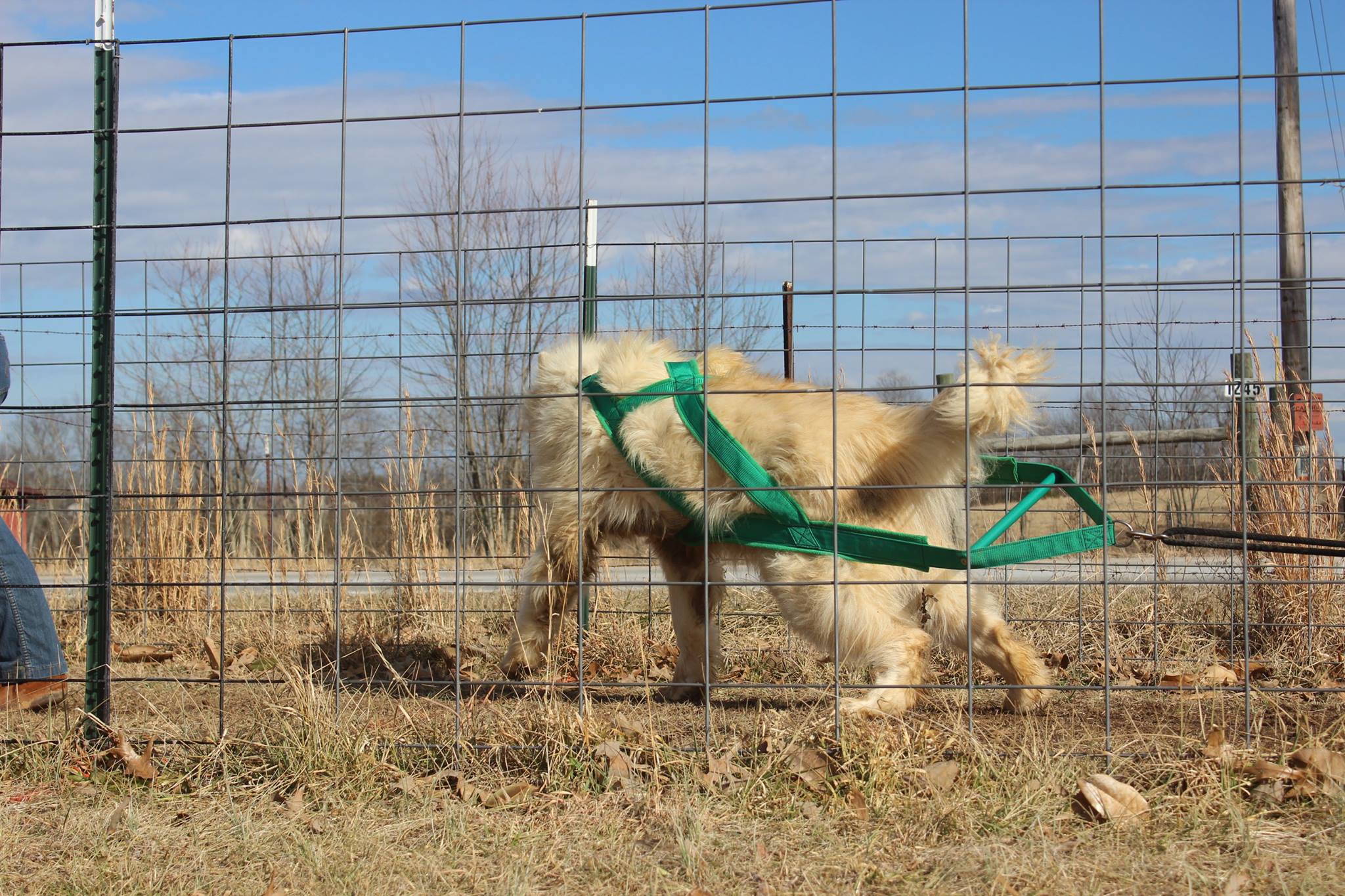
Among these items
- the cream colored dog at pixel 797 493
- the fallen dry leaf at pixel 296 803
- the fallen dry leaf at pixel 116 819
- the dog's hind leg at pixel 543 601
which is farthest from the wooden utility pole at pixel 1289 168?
the fallen dry leaf at pixel 116 819

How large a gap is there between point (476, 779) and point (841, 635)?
53.8 inches

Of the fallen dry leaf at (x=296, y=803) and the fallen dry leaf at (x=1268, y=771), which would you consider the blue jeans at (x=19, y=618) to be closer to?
the fallen dry leaf at (x=296, y=803)

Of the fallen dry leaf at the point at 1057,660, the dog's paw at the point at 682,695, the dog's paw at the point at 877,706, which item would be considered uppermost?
the dog's paw at the point at 877,706

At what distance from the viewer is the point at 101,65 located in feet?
12.9

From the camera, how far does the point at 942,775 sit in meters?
3.24

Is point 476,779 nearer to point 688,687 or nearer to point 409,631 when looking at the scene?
point 688,687

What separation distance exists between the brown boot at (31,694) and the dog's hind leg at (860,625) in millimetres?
2905

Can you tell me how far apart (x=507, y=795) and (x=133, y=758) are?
1344 mm

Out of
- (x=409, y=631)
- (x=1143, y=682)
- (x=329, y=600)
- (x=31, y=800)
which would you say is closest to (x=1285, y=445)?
(x=1143, y=682)

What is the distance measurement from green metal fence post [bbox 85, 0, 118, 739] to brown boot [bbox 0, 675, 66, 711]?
1.75 ft

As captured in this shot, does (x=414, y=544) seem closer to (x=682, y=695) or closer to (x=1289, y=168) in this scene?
(x=682, y=695)

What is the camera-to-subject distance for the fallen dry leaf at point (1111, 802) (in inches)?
118

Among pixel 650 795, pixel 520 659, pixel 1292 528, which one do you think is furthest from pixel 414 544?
pixel 1292 528

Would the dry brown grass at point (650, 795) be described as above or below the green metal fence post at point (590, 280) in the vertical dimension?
below
